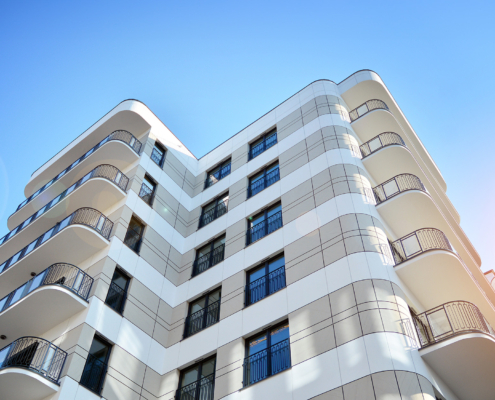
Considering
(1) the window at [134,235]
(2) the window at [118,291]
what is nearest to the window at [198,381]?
(2) the window at [118,291]

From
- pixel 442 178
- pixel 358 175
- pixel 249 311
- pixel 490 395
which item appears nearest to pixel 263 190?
pixel 358 175

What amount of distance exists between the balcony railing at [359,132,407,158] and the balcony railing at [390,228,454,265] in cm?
546

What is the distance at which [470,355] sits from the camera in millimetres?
12625

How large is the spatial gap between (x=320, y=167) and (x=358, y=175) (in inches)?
69.3

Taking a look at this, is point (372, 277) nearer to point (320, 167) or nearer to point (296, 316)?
point (296, 316)

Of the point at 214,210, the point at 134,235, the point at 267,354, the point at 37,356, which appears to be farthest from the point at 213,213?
the point at 37,356

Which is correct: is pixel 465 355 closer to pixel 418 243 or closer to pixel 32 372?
pixel 418 243

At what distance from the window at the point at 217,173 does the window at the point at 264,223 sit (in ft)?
17.6

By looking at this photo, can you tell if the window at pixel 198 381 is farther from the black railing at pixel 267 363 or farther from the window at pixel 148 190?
the window at pixel 148 190

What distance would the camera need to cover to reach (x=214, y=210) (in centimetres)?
2345

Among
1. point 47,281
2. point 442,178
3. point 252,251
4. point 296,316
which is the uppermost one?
point 442,178

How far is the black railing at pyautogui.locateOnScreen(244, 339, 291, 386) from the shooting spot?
1417 cm

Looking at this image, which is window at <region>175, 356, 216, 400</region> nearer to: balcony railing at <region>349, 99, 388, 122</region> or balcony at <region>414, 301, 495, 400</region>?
balcony at <region>414, 301, 495, 400</region>

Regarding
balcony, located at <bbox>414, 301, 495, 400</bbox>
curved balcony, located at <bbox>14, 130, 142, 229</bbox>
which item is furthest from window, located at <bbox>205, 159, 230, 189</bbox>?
balcony, located at <bbox>414, 301, 495, 400</bbox>
